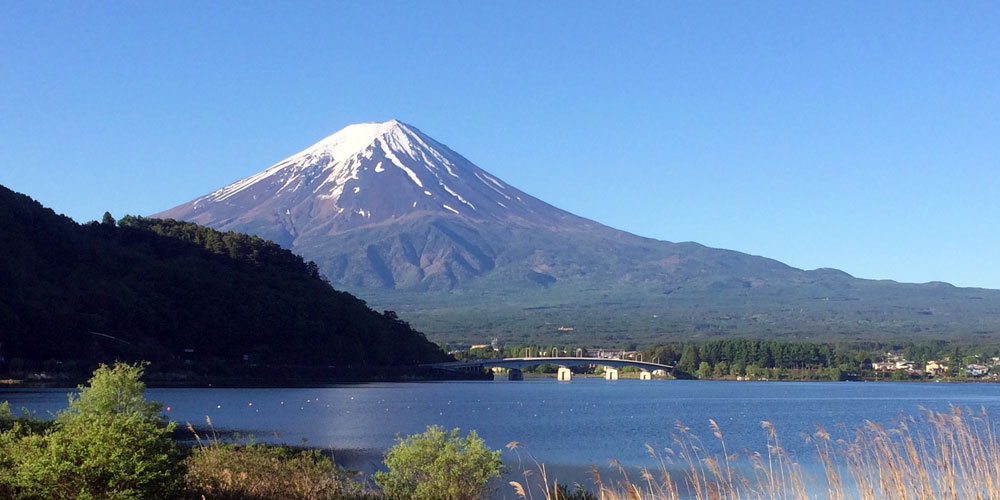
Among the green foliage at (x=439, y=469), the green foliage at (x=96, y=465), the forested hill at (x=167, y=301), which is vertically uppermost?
the forested hill at (x=167, y=301)

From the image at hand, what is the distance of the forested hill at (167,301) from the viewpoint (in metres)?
65.2

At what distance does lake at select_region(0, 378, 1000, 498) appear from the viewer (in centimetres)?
3375

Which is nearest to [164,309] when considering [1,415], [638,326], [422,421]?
[422,421]

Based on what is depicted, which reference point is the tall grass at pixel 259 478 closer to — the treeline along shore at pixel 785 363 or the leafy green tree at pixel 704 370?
the treeline along shore at pixel 785 363

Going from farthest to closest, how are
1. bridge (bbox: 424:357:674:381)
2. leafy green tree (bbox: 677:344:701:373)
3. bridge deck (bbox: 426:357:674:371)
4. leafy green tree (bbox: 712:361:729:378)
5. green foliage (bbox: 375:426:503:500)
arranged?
1. leafy green tree (bbox: 712:361:729:378)
2. leafy green tree (bbox: 677:344:701:373)
3. bridge (bbox: 424:357:674:381)
4. bridge deck (bbox: 426:357:674:371)
5. green foliage (bbox: 375:426:503:500)

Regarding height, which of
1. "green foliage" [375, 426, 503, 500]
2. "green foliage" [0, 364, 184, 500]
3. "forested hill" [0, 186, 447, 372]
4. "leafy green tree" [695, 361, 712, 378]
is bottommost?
"green foliage" [375, 426, 503, 500]

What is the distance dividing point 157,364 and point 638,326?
106451 mm

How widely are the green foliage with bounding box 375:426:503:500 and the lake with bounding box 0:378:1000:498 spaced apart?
18.8 ft

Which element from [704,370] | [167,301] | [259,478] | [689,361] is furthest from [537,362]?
[259,478]

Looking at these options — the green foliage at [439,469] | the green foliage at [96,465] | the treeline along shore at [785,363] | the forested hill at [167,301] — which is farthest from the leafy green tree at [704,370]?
the green foliage at [96,465]

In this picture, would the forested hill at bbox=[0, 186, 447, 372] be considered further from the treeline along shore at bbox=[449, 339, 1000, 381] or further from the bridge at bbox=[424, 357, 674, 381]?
the treeline along shore at bbox=[449, 339, 1000, 381]

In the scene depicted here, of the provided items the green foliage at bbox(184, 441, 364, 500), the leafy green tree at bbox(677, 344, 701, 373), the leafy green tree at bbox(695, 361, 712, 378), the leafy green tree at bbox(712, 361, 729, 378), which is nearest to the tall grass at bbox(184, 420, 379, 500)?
the green foliage at bbox(184, 441, 364, 500)

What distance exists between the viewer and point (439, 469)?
15.2 metres

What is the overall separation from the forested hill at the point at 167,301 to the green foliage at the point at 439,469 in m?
52.0
